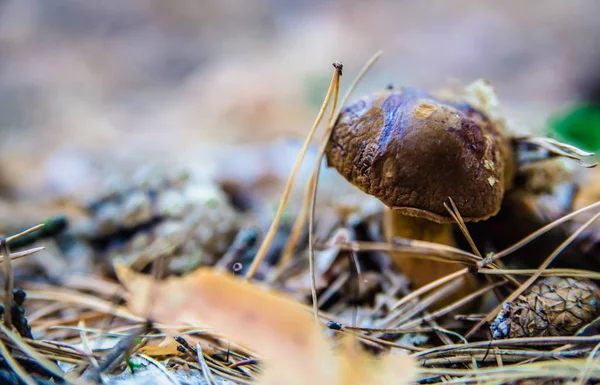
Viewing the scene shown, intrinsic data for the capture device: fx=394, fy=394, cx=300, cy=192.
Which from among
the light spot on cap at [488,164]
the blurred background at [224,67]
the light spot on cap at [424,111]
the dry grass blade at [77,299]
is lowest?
the dry grass blade at [77,299]

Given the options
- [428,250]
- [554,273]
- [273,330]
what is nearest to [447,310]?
[428,250]

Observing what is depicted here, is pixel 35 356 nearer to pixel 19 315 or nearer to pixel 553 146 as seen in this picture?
pixel 19 315

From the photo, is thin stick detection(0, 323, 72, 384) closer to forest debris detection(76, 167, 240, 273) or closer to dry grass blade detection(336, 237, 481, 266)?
forest debris detection(76, 167, 240, 273)

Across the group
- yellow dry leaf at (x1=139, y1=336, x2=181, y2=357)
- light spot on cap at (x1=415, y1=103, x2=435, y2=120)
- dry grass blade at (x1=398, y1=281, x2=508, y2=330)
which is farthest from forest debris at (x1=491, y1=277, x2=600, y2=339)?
yellow dry leaf at (x1=139, y1=336, x2=181, y2=357)

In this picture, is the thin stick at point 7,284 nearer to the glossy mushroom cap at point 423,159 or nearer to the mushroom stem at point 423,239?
the glossy mushroom cap at point 423,159

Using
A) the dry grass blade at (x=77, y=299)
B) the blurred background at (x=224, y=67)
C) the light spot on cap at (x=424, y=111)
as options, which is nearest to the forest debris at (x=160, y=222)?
the dry grass blade at (x=77, y=299)

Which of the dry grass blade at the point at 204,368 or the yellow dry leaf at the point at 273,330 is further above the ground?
the yellow dry leaf at the point at 273,330

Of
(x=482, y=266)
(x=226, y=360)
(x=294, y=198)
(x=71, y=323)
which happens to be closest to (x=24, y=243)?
(x=71, y=323)
